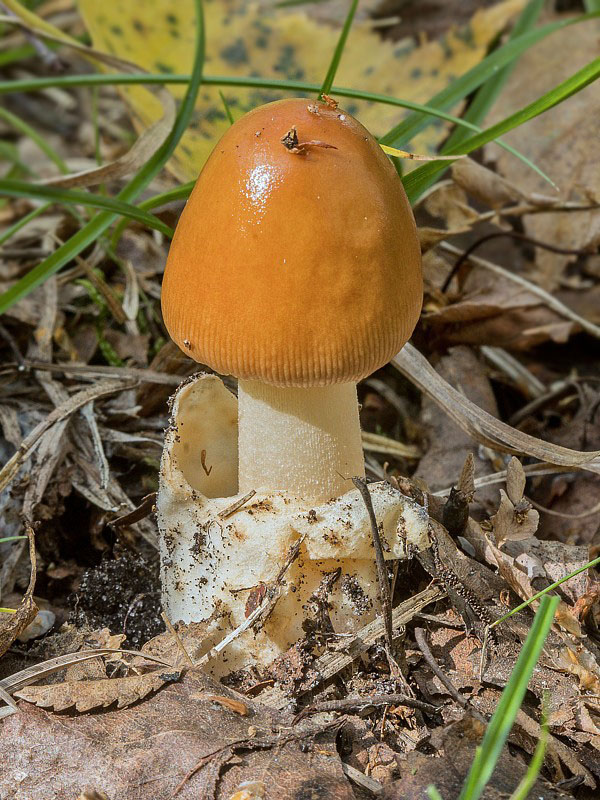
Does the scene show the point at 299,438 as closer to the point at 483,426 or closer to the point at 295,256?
the point at 295,256

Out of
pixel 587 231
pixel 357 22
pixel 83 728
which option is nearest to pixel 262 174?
pixel 83 728

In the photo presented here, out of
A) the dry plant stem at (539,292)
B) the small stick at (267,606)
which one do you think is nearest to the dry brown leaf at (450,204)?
the dry plant stem at (539,292)

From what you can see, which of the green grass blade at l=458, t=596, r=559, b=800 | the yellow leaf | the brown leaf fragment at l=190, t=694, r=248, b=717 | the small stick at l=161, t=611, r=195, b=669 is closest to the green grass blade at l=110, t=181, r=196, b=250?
the small stick at l=161, t=611, r=195, b=669

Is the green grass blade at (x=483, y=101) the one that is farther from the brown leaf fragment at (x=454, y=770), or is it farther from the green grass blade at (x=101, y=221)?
the brown leaf fragment at (x=454, y=770)

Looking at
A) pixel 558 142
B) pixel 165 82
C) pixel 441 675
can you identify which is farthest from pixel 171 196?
pixel 558 142

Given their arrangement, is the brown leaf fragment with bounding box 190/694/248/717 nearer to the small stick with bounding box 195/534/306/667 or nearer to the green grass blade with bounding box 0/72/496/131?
the small stick with bounding box 195/534/306/667

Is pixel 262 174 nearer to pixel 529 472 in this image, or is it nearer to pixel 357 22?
pixel 529 472
